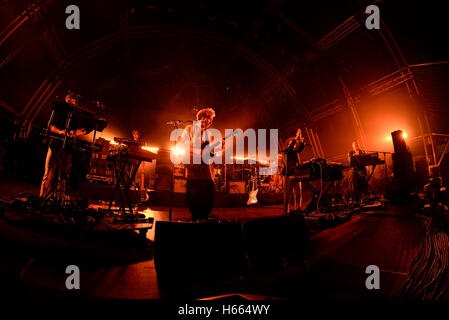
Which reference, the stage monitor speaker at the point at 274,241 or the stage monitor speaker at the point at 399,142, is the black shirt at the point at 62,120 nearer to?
the stage monitor speaker at the point at 274,241

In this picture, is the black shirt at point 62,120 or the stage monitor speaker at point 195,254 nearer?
the stage monitor speaker at point 195,254

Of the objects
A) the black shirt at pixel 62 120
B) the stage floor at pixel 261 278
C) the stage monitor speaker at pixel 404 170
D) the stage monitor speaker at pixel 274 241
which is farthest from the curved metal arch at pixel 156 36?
the stage monitor speaker at pixel 274 241

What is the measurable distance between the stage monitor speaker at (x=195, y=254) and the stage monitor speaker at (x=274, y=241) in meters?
0.11

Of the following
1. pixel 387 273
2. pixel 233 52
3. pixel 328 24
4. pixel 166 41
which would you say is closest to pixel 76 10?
pixel 166 41

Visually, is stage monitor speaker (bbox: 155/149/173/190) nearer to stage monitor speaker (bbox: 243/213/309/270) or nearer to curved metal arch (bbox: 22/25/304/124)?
curved metal arch (bbox: 22/25/304/124)

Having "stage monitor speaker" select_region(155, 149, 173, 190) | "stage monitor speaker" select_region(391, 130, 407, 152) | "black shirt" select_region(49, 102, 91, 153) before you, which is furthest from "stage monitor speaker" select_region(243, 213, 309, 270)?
"stage monitor speaker" select_region(155, 149, 173, 190)

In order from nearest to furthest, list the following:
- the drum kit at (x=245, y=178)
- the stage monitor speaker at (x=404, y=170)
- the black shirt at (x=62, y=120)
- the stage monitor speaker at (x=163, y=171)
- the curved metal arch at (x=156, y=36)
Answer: the black shirt at (x=62, y=120)
the stage monitor speaker at (x=404, y=170)
the curved metal arch at (x=156, y=36)
the stage monitor speaker at (x=163, y=171)
the drum kit at (x=245, y=178)

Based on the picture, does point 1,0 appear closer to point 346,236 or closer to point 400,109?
point 346,236

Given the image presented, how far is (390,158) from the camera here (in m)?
6.21

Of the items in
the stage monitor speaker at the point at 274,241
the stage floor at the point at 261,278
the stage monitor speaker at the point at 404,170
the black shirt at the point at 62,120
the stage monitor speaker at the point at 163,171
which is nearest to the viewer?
the stage floor at the point at 261,278

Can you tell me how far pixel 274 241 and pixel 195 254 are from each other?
2.24 feet

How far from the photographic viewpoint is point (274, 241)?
1.44 meters

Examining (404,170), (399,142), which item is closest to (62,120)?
(404,170)

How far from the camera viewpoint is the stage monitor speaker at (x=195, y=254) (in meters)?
1.07
